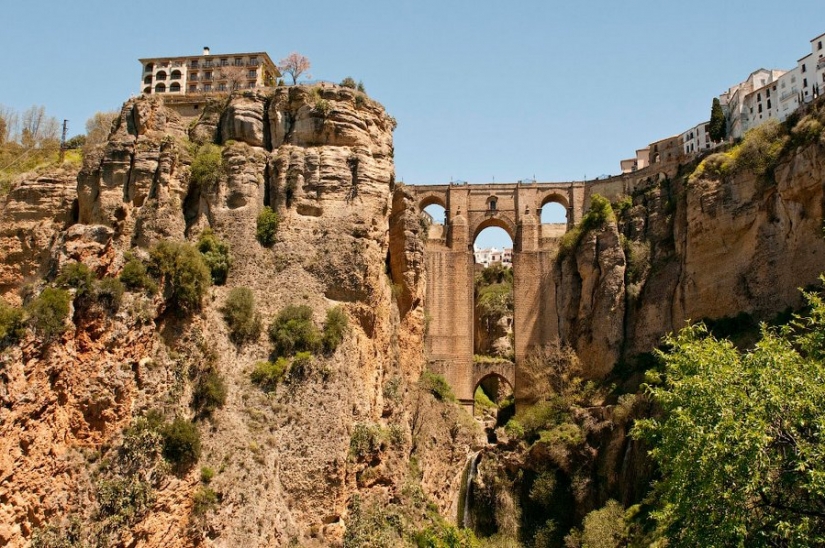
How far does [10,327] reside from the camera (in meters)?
23.8

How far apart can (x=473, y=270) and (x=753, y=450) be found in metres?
35.4

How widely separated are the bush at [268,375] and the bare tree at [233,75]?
26.5m

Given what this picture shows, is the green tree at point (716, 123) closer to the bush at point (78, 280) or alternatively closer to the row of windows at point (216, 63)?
the row of windows at point (216, 63)

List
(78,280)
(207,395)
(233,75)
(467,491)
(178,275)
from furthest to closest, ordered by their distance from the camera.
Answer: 1. (233,75)
2. (467,491)
3. (178,275)
4. (207,395)
5. (78,280)

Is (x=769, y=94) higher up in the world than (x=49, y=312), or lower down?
higher up

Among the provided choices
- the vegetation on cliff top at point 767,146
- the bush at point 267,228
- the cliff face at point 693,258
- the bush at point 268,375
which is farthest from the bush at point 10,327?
the vegetation on cliff top at point 767,146

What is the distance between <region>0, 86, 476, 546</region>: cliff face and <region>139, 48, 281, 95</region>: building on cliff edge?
17.8m

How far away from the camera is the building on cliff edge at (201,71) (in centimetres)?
5484

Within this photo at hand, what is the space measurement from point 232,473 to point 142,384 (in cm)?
373

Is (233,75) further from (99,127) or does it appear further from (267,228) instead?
(267,228)

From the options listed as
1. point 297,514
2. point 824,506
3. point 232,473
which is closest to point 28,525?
point 232,473

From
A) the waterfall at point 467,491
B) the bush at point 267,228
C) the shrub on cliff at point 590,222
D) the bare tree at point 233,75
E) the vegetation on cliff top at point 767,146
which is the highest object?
the bare tree at point 233,75

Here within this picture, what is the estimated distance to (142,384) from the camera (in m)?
26.2

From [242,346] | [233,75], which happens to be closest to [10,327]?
[242,346]
